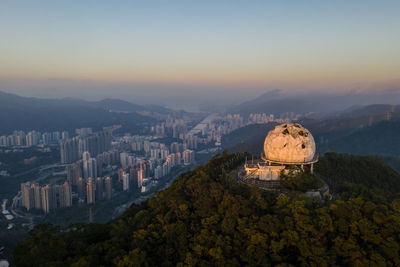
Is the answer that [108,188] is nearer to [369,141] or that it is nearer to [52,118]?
[369,141]

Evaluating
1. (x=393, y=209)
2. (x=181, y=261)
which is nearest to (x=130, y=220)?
(x=181, y=261)

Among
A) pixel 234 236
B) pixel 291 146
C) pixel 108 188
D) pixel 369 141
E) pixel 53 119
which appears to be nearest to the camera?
pixel 234 236

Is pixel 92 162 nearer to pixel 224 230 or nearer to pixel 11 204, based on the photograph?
pixel 11 204

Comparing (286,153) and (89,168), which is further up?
(286,153)

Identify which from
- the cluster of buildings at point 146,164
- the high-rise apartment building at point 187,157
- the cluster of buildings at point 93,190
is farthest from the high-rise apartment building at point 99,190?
the high-rise apartment building at point 187,157

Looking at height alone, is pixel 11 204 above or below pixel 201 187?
below

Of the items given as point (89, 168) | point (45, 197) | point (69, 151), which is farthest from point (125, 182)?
point (69, 151)
